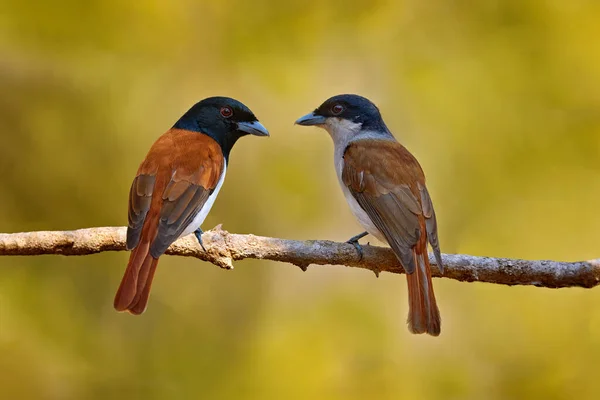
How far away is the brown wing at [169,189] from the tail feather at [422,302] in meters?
1.12

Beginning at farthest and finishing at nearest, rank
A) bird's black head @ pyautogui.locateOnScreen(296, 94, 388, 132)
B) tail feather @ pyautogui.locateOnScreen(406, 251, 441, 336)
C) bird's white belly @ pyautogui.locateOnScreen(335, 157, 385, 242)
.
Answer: bird's black head @ pyautogui.locateOnScreen(296, 94, 388, 132) < bird's white belly @ pyautogui.locateOnScreen(335, 157, 385, 242) < tail feather @ pyautogui.locateOnScreen(406, 251, 441, 336)

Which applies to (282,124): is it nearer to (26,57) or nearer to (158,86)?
(158,86)

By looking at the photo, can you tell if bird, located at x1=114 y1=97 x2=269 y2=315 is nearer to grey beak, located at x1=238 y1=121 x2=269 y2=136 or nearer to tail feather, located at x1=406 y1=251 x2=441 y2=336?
grey beak, located at x1=238 y1=121 x2=269 y2=136

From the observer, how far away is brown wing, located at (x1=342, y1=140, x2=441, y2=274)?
172 inches

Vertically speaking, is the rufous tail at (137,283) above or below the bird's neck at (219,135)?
below

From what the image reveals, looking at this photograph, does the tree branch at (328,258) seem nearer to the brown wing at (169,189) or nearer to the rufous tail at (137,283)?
the brown wing at (169,189)

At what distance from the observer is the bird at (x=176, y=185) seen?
350 cm

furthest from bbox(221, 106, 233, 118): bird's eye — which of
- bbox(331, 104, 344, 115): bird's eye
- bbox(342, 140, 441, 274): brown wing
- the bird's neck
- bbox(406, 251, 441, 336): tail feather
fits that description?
bbox(406, 251, 441, 336): tail feather

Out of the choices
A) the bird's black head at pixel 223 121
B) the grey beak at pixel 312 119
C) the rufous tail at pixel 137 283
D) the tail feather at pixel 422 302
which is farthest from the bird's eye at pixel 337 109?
the rufous tail at pixel 137 283

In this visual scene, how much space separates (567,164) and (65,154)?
490cm

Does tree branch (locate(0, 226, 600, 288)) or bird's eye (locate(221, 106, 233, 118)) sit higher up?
bird's eye (locate(221, 106, 233, 118))

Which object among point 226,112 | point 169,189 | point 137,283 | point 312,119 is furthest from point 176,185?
point 312,119

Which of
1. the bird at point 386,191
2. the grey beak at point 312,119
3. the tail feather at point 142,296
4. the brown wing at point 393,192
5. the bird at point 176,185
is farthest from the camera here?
the grey beak at point 312,119

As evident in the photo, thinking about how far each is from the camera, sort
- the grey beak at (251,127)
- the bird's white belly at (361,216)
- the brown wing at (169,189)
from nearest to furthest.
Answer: the brown wing at (169,189), the bird's white belly at (361,216), the grey beak at (251,127)
